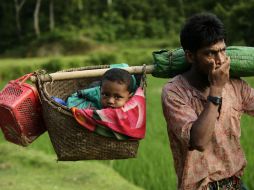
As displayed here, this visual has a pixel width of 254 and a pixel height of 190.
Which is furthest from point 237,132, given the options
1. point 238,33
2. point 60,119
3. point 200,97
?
point 238,33

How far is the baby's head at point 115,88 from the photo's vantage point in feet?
9.07

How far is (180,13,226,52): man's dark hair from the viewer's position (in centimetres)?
239

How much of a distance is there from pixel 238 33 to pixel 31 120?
33.6 feet

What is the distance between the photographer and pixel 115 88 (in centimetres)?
276

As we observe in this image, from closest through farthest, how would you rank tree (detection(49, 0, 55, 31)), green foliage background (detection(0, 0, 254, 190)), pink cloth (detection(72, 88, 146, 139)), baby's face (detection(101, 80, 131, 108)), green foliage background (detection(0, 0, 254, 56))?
pink cloth (detection(72, 88, 146, 139))
baby's face (detection(101, 80, 131, 108))
green foliage background (detection(0, 0, 254, 190))
green foliage background (detection(0, 0, 254, 56))
tree (detection(49, 0, 55, 31))

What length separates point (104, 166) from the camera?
6555 millimetres

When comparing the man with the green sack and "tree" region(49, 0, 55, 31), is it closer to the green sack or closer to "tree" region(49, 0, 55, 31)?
the green sack

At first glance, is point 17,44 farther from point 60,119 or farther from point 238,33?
point 60,119

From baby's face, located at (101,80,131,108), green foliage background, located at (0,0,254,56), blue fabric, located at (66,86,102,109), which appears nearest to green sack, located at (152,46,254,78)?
baby's face, located at (101,80,131,108)

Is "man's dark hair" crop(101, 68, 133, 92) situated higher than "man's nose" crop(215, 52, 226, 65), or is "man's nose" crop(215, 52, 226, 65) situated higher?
"man's nose" crop(215, 52, 226, 65)

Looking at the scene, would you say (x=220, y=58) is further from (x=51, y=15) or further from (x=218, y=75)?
(x=51, y=15)

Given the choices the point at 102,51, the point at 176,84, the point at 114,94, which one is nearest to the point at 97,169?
the point at 114,94

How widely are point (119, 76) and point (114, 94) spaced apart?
82 mm

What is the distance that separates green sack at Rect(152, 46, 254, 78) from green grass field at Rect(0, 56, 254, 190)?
8.29 ft
